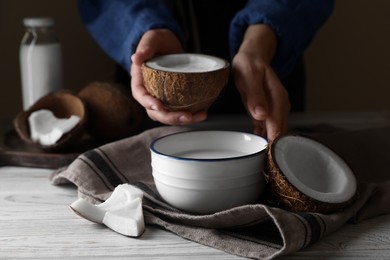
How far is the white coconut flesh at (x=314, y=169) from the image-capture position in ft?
2.17

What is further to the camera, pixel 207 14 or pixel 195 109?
pixel 207 14

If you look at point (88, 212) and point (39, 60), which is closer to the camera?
point (88, 212)

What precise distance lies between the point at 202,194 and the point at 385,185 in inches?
8.6

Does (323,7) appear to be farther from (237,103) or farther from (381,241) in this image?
(381,241)

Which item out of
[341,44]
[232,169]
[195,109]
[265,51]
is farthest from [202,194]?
[341,44]

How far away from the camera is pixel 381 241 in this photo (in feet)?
2.12

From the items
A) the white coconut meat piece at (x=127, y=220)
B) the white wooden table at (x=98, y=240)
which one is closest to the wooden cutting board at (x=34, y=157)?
the white wooden table at (x=98, y=240)

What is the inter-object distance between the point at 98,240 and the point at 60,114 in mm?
374

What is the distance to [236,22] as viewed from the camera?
97 cm

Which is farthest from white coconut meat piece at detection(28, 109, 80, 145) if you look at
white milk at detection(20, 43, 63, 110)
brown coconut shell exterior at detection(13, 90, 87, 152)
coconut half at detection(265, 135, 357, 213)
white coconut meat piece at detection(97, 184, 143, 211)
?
coconut half at detection(265, 135, 357, 213)

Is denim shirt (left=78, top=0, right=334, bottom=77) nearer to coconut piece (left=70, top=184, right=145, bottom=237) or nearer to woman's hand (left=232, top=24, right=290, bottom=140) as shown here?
woman's hand (left=232, top=24, right=290, bottom=140)

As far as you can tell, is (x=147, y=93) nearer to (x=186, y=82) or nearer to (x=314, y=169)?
(x=186, y=82)

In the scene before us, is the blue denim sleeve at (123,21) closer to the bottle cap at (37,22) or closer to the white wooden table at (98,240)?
the bottle cap at (37,22)

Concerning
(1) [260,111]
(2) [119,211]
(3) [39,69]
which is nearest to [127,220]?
(2) [119,211]
